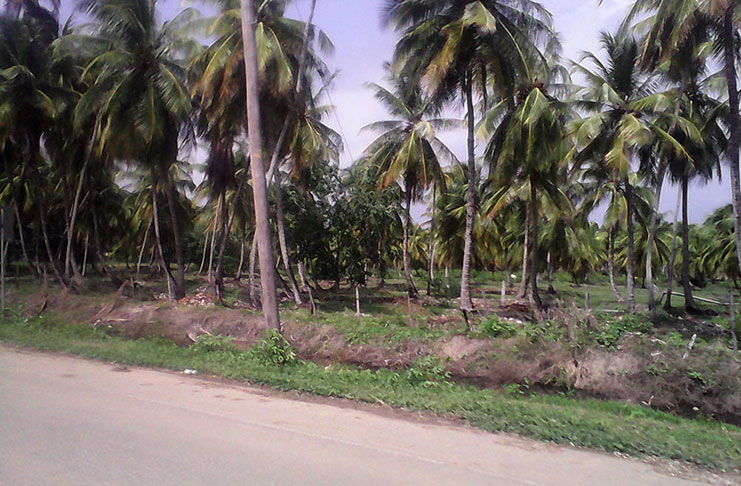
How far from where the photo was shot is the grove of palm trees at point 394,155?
9398 millimetres

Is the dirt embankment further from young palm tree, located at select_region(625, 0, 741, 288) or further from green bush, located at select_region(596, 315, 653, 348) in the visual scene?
young palm tree, located at select_region(625, 0, 741, 288)

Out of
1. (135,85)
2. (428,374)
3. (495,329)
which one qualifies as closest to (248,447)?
(428,374)

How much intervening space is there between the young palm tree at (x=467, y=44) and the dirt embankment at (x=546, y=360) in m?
7.31

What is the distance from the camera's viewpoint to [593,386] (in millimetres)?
8664

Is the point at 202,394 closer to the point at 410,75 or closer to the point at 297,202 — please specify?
the point at 410,75

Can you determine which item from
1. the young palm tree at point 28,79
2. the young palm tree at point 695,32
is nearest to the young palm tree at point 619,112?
the young palm tree at point 695,32

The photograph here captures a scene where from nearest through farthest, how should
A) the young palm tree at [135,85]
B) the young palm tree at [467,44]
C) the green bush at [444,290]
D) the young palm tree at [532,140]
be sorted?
1. the young palm tree at [467,44]
2. the young palm tree at [135,85]
3. the young palm tree at [532,140]
4. the green bush at [444,290]

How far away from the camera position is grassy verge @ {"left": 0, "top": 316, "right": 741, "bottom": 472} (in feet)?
20.2

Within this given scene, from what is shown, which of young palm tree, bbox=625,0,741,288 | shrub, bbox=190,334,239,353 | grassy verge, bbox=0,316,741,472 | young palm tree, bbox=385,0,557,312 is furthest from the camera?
young palm tree, bbox=385,0,557,312

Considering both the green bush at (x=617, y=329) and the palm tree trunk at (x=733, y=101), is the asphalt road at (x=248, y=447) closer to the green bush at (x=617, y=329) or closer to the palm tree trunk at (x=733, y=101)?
the green bush at (x=617, y=329)

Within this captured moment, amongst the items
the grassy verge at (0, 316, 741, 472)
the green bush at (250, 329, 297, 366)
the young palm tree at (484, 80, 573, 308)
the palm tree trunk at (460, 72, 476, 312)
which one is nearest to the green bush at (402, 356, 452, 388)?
the grassy verge at (0, 316, 741, 472)

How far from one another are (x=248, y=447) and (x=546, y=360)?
213 inches

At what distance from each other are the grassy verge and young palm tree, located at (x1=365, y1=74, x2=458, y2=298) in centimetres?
1332

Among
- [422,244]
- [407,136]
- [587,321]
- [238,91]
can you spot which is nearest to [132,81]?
[238,91]
